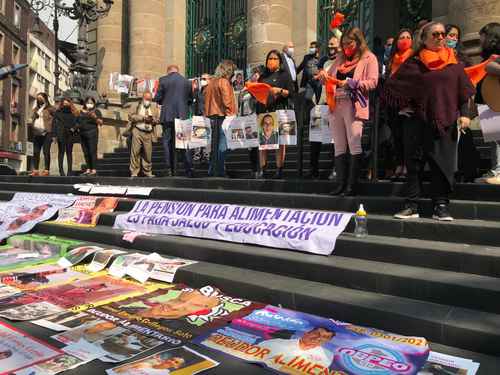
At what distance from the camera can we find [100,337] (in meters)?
Answer: 3.20

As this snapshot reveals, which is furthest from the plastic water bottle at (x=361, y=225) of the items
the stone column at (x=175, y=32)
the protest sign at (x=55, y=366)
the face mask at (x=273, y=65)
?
the stone column at (x=175, y=32)

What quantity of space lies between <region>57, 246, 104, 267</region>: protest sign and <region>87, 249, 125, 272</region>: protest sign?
16cm

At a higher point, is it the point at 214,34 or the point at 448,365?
the point at 214,34

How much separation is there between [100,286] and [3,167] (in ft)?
32.3

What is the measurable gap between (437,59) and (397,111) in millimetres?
1095

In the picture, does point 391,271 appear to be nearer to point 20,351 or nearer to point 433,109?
point 433,109

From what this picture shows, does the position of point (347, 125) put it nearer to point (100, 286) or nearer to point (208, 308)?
point (208, 308)

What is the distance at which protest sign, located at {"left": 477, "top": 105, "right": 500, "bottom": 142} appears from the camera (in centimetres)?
462

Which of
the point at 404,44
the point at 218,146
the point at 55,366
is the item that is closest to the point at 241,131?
the point at 218,146

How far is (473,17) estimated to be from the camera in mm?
7055

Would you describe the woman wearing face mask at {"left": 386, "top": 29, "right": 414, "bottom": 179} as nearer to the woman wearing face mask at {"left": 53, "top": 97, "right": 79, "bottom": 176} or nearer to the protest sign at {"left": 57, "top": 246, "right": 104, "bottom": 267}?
the protest sign at {"left": 57, "top": 246, "right": 104, "bottom": 267}

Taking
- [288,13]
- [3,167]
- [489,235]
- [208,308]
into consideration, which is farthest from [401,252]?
[3,167]

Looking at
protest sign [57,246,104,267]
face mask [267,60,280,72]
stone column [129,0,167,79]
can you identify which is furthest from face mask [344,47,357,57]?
stone column [129,0,167,79]

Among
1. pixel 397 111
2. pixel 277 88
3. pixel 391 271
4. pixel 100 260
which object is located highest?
pixel 277 88
